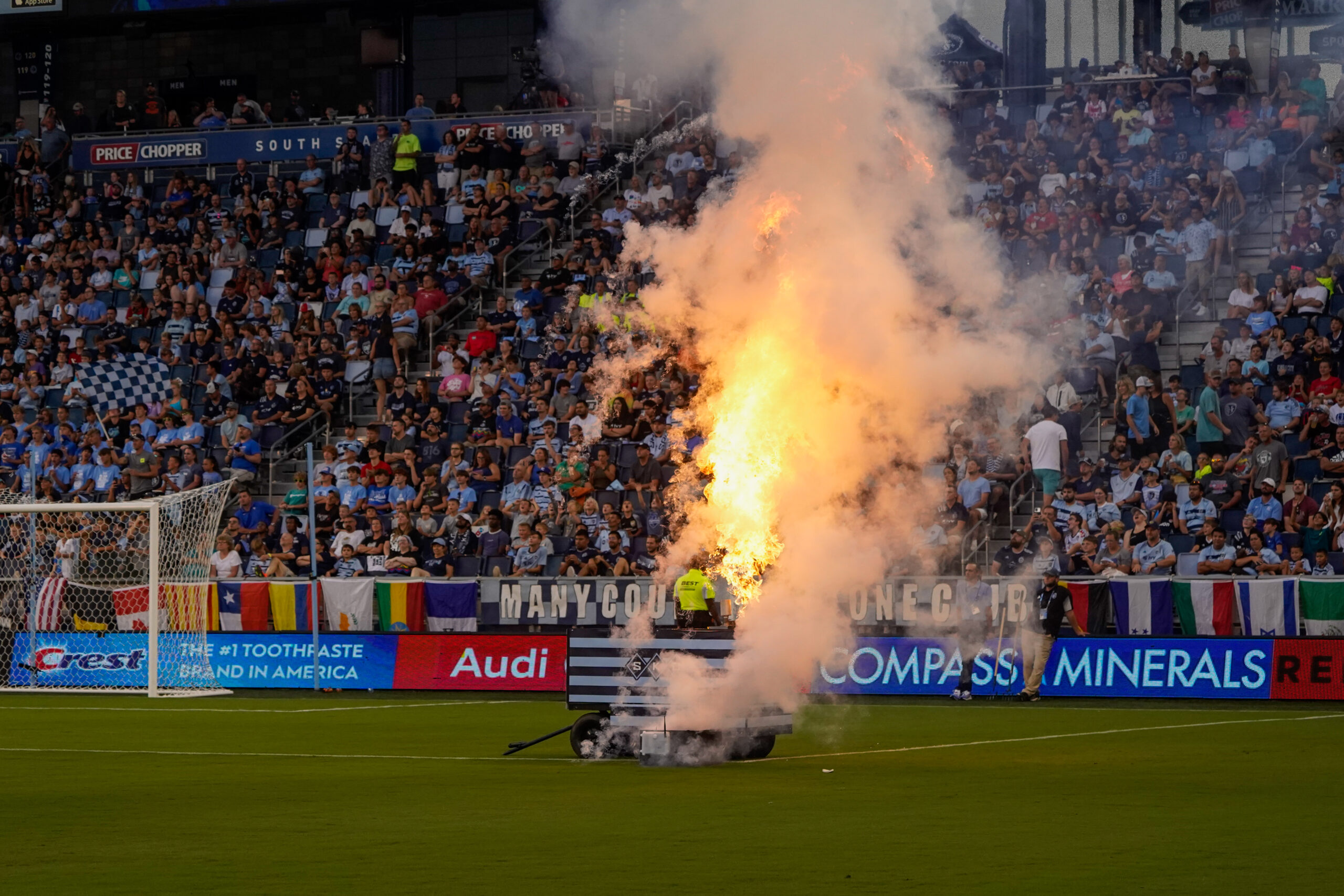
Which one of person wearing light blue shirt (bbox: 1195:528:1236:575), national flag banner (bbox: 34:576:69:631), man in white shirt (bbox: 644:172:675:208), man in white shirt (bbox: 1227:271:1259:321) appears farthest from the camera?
man in white shirt (bbox: 644:172:675:208)

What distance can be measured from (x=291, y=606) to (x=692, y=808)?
677 inches

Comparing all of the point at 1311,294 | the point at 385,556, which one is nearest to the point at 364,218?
the point at 385,556

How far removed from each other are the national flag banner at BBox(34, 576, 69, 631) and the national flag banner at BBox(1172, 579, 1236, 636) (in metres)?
16.3

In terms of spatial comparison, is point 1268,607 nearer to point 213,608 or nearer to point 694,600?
point 694,600

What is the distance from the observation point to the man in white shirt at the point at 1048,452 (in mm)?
27109

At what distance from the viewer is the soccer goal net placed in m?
28.6

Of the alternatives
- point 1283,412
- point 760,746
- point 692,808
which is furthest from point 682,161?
point 692,808

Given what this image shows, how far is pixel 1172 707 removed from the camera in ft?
77.4

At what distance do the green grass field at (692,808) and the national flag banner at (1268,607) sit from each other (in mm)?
2077

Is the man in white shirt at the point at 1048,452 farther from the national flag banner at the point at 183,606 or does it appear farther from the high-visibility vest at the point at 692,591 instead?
the national flag banner at the point at 183,606

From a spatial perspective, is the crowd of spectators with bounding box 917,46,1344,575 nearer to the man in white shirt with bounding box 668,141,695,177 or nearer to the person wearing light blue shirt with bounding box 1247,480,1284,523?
the person wearing light blue shirt with bounding box 1247,480,1284,523

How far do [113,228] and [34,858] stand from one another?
105 ft

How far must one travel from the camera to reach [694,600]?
59.7ft

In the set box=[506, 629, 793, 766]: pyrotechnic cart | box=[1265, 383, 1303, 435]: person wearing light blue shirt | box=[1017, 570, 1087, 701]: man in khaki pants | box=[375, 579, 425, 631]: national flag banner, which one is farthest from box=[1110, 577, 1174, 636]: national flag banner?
box=[375, 579, 425, 631]: national flag banner
